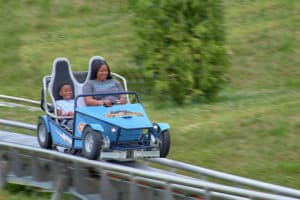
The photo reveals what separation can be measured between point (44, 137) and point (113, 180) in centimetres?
290

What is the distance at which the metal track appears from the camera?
29.9ft

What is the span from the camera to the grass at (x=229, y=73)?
47.3 feet

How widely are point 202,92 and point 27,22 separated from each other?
14.5 meters

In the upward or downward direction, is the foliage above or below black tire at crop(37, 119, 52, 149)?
above

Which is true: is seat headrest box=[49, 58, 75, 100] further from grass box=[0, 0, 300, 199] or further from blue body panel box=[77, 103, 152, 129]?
grass box=[0, 0, 300, 199]

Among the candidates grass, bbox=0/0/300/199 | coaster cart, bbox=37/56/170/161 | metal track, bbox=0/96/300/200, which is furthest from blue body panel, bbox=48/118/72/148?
grass, bbox=0/0/300/199

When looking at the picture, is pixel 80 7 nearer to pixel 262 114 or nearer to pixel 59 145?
pixel 262 114

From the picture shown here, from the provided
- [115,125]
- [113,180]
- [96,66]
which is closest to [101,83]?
[96,66]

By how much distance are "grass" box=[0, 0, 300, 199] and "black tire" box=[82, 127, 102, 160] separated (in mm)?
1378

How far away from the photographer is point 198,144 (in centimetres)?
1523

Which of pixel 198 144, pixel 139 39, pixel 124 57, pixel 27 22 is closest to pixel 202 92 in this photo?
pixel 139 39

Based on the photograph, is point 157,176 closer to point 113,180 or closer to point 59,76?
point 113,180

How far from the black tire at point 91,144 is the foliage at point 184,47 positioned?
6.41 metres

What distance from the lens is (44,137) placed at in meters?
13.3
